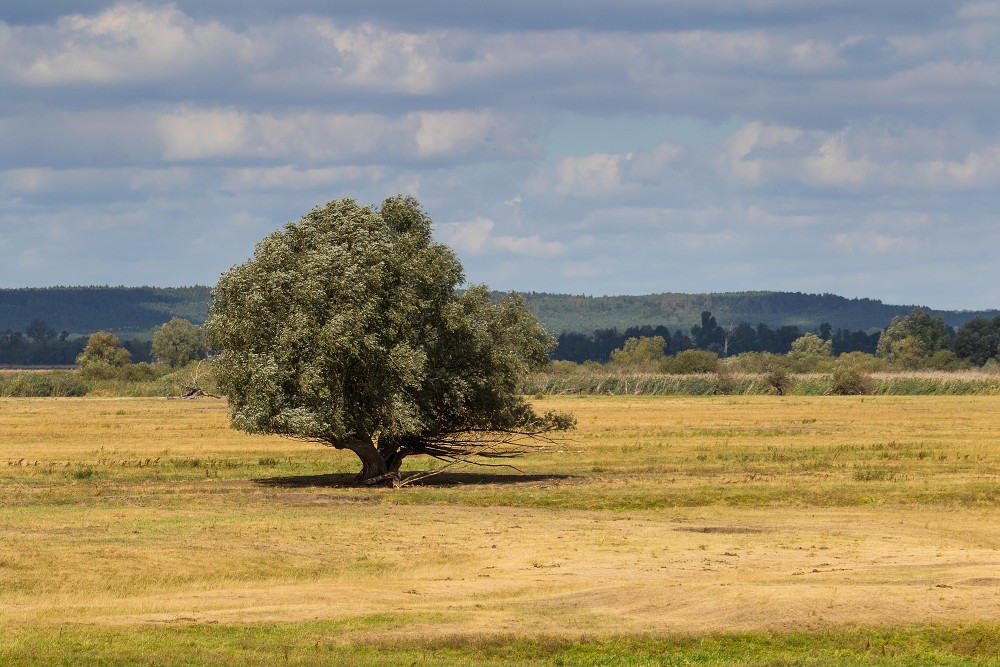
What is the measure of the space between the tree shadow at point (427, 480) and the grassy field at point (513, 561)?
280 millimetres

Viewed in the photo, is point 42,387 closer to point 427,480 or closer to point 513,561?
point 427,480

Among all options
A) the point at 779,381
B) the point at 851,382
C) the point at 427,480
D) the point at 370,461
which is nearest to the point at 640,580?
the point at 370,461

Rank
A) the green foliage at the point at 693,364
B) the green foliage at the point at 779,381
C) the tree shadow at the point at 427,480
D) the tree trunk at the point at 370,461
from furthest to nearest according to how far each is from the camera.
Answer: the green foliage at the point at 693,364, the green foliage at the point at 779,381, the tree shadow at the point at 427,480, the tree trunk at the point at 370,461

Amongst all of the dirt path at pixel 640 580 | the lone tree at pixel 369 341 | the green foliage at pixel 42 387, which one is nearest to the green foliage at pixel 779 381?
the green foliage at pixel 42 387

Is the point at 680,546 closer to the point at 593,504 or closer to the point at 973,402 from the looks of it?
the point at 593,504

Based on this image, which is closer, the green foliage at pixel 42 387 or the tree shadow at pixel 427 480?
the tree shadow at pixel 427 480

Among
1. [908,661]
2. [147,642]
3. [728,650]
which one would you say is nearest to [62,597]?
[147,642]

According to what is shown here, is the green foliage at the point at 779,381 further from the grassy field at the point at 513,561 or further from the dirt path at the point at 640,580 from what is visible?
the dirt path at the point at 640,580

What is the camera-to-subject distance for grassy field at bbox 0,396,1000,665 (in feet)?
83.0

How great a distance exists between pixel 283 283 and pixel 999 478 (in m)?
26.5

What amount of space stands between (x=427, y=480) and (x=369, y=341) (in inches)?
339

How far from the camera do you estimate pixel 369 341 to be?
171ft

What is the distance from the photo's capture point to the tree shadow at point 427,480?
5616 centimetres

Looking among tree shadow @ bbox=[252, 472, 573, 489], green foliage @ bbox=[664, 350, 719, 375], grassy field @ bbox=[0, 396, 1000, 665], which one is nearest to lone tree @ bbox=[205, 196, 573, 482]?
tree shadow @ bbox=[252, 472, 573, 489]
